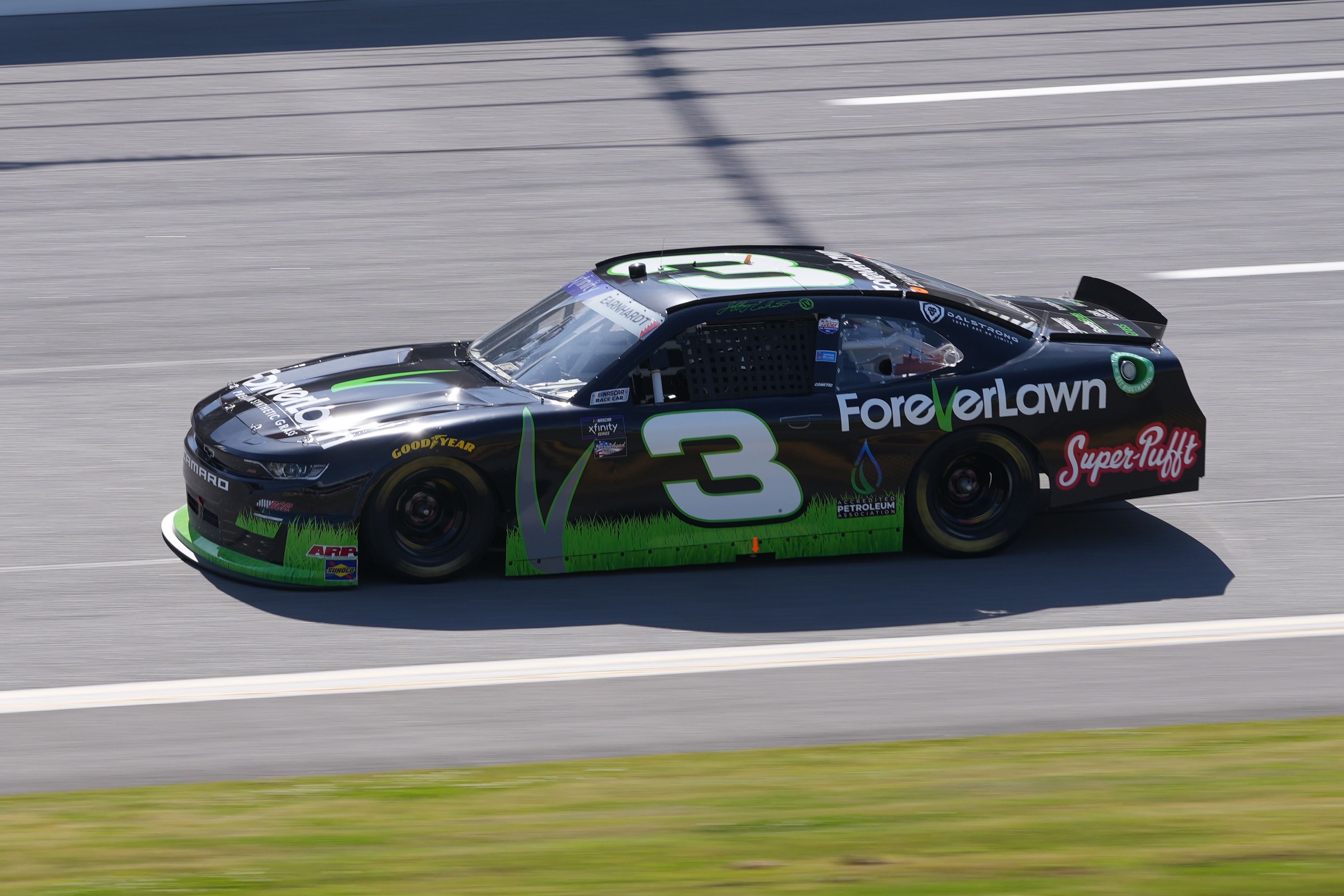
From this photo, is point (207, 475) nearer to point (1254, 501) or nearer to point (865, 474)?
point (865, 474)

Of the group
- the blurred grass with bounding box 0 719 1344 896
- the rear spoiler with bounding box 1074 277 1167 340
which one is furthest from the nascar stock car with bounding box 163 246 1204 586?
the blurred grass with bounding box 0 719 1344 896

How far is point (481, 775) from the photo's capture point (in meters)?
5.80

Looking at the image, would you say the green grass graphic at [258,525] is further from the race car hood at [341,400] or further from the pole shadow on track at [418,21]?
the pole shadow on track at [418,21]

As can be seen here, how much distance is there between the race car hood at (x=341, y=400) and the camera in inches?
299

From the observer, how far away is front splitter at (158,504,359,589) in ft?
24.8

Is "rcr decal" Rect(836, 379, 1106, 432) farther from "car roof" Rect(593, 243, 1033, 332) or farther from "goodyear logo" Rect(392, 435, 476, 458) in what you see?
"goodyear logo" Rect(392, 435, 476, 458)

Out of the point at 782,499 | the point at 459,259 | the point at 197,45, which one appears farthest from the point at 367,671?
the point at 197,45

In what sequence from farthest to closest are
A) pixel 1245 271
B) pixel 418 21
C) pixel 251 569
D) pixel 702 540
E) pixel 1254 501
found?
1. pixel 418 21
2. pixel 1245 271
3. pixel 1254 501
4. pixel 702 540
5. pixel 251 569

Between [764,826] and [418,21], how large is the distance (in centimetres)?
1746

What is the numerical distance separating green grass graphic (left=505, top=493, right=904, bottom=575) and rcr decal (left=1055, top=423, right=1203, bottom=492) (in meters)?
0.90

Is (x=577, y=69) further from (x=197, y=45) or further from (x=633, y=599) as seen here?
(x=633, y=599)

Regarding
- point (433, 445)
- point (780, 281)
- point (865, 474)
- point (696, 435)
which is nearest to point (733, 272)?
point (780, 281)

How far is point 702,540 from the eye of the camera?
785cm

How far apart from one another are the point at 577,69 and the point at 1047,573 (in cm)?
1235
